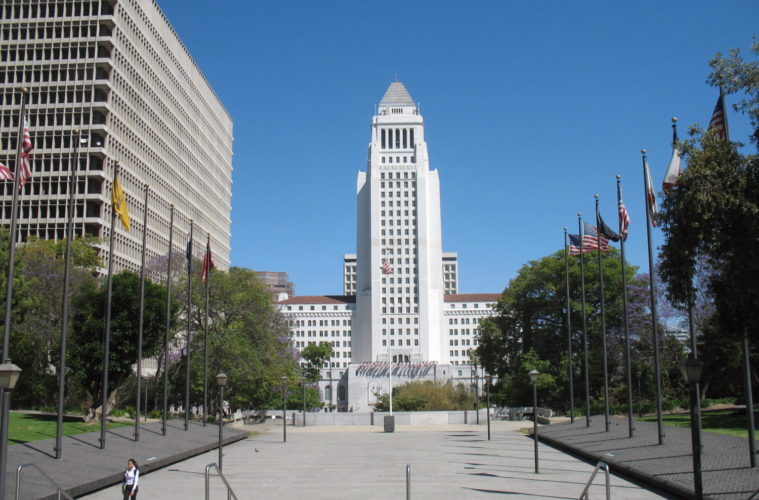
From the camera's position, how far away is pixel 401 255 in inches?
6014

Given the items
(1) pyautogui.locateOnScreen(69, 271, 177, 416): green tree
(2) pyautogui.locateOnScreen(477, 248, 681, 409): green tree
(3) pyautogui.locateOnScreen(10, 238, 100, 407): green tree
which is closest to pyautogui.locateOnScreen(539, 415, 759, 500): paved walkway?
(2) pyautogui.locateOnScreen(477, 248, 681, 409): green tree

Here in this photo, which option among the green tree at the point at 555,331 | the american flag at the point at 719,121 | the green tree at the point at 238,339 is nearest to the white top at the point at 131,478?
the american flag at the point at 719,121

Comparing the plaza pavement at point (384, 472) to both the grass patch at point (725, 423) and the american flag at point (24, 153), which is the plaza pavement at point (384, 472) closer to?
the grass patch at point (725, 423)

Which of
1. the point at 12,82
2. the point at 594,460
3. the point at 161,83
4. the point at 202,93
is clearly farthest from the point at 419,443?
the point at 202,93

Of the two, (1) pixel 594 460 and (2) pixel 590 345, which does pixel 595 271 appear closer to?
(2) pixel 590 345

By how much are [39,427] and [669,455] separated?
29.3 meters

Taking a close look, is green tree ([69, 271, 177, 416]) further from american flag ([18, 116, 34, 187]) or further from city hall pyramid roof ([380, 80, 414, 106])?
city hall pyramid roof ([380, 80, 414, 106])

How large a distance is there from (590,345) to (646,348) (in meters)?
7.07

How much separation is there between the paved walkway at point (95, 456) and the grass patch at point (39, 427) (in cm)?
131

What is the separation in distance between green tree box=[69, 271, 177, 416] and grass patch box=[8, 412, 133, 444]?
8.95ft

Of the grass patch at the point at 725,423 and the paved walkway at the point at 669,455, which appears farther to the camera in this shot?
the grass patch at the point at 725,423

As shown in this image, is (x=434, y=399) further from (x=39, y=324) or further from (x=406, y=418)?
(x=39, y=324)

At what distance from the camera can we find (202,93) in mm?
119062

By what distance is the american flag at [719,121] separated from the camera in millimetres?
22141
